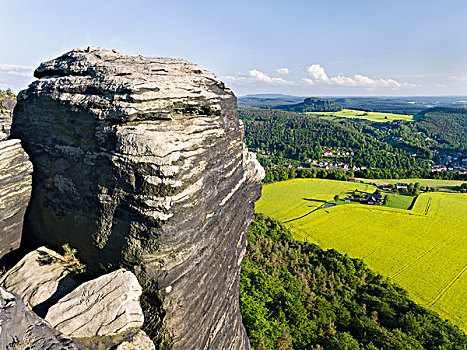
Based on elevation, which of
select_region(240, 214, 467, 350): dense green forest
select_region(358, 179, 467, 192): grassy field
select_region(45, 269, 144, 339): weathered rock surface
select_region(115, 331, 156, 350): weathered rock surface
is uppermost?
select_region(45, 269, 144, 339): weathered rock surface

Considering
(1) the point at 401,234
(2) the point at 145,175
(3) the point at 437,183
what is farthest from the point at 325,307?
(3) the point at 437,183

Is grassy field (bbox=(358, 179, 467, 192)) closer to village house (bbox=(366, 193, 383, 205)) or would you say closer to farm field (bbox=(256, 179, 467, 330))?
farm field (bbox=(256, 179, 467, 330))

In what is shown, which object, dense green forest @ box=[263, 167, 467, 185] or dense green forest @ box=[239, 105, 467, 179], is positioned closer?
dense green forest @ box=[263, 167, 467, 185]

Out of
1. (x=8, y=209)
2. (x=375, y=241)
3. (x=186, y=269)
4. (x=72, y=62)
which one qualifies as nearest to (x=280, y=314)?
(x=186, y=269)

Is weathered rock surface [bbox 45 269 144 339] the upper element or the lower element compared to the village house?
upper

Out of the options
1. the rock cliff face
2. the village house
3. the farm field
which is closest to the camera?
the rock cliff face

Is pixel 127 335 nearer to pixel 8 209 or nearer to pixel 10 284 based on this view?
pixel 10 284

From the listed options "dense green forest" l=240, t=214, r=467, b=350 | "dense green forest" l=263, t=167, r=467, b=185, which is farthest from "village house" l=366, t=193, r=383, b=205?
"dense green forest" l=240, t=214, r=467, b=350
